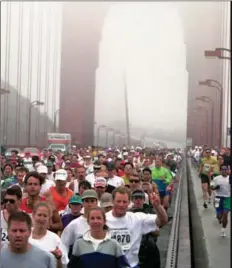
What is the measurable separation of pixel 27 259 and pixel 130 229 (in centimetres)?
187

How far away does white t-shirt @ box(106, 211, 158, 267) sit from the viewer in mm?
5887

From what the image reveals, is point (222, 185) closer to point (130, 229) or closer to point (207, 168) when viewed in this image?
point (207, 168)

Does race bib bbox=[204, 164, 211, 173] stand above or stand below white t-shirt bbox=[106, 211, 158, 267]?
below

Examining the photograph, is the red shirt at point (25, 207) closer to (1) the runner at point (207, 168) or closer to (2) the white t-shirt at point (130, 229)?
(2) the white t-shirt at point (130, 229)

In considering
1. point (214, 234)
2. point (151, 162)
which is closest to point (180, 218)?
point (151, 162)

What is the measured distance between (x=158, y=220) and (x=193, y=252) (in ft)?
23.0

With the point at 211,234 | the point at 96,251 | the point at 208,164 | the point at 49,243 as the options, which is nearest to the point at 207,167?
the point at 208,164

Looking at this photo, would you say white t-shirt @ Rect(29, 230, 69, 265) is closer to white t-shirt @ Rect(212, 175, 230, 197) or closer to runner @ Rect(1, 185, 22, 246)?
runner @ Rect(1, 185, 22, 246)

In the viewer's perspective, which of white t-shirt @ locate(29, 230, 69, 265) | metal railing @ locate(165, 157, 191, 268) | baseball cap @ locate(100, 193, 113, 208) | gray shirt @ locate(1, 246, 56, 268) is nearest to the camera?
gray shirt @ locate(1, 246, 56, 268)

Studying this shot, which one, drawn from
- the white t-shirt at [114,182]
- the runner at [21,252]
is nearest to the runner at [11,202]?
the runner at [21,252]

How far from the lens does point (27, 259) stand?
422 centimetres

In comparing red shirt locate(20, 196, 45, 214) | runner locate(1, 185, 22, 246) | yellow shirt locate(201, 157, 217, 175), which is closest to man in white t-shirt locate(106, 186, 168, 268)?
runner locate(1, 185, 22, 246)

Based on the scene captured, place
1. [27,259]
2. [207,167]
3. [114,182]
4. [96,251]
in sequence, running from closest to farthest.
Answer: [27,259] < [96,251] < [114,182] < [207,167]

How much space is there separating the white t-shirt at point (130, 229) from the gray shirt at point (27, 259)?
155cm
